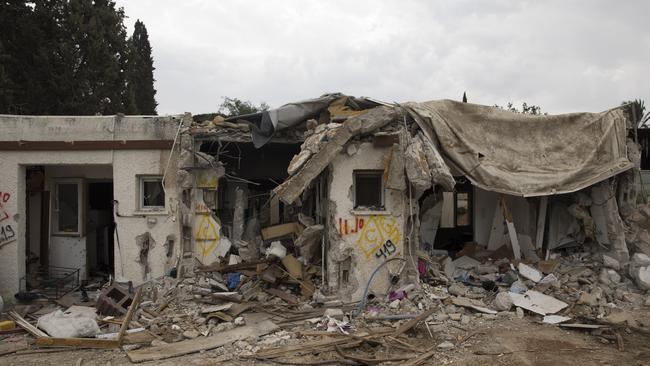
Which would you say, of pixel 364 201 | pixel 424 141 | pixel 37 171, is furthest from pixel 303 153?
pixel 37 171

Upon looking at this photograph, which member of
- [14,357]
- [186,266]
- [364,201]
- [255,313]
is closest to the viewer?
[14,357]

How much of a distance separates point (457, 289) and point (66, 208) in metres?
8.88

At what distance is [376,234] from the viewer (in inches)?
320

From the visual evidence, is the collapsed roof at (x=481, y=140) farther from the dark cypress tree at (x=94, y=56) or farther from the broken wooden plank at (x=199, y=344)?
the dark cypress tree at (x=94, y=56)

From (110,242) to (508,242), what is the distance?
9823mm

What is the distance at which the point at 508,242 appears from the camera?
10.3m

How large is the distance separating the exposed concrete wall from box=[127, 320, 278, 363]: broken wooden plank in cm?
158

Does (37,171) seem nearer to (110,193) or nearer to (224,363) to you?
(110,193)

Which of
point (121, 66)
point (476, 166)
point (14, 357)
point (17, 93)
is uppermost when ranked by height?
point (121, 66)

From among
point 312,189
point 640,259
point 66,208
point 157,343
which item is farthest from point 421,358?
point 66,208

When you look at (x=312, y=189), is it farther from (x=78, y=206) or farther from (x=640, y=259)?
(x=640, y=259)

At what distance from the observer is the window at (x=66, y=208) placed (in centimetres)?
1031

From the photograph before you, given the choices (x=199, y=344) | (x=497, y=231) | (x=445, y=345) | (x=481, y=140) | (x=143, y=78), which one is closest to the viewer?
(x=445, y=345)

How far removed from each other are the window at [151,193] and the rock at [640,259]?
9.80 m
